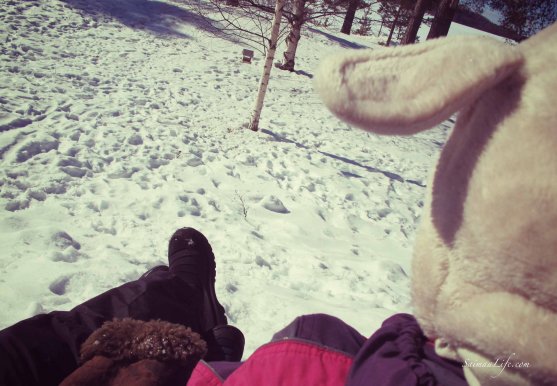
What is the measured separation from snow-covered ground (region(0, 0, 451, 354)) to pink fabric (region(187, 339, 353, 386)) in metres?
0.72

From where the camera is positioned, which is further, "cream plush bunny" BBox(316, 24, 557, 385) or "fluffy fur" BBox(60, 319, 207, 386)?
"fluffy fur" BBox(60, 319, 207, 386)

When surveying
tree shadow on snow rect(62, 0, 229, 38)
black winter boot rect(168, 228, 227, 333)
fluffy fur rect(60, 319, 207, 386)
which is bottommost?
A: black winter boot rect(168, 228, 227, 333)

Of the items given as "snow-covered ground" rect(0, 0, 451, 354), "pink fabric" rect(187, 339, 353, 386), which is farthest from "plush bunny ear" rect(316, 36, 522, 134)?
"pink fabric" rect(187, 339, 353, 386)

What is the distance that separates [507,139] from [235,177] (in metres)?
3.58

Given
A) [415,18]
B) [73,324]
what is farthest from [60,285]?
[415,18]

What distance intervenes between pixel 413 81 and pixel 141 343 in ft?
4.34

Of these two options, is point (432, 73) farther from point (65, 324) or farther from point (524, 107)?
point (65, 324)

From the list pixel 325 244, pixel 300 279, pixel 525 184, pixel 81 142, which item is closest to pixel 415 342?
pixel 525 184

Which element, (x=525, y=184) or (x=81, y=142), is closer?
(x=525, y=184)

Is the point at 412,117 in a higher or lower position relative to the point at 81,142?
higher

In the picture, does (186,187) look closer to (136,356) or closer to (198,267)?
(198,267)

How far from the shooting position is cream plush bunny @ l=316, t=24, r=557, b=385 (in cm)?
47

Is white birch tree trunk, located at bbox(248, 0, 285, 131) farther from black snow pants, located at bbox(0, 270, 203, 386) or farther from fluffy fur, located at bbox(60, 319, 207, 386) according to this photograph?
fluffy fur, located at bbox(60, 319, 207, 386)

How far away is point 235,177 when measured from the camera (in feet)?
13.1
